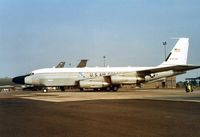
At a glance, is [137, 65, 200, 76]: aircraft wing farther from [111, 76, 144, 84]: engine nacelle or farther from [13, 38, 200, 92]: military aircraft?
[111, 76, 144, 84]: engine nacelle

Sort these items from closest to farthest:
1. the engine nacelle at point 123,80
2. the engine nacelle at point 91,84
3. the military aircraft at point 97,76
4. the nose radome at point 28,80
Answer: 1. the engine nacelle at point 91,84
2. the engine nacelle at point 123,80
3. the military aircraft at point 97,76
4. the nose radome at point 28,80

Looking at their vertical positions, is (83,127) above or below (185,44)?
below

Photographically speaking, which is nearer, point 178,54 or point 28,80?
point 28,80

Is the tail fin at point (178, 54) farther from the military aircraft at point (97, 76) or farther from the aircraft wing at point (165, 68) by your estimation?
the aircraft wing at point (165, 68)

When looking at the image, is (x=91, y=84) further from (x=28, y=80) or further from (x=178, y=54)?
(x=178, y=54)

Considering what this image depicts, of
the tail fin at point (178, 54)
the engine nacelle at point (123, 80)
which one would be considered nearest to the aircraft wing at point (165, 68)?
the engine nacelle at point (123, 80)

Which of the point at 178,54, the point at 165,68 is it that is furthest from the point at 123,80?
the point at 178,54

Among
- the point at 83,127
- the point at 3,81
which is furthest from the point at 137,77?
the point at 3,81

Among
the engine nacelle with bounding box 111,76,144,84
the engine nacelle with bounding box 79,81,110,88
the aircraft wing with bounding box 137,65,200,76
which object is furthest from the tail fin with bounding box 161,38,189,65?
the engine nacelle with bounding box 79,81,110,88

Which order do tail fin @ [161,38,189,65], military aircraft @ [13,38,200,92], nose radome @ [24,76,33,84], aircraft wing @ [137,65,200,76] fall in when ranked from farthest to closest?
tail fin @ [161,38,189,65] → nose radome @ [24,76,33,84] → aircraft wing @ [137,65,200,76] → military aircraft @ [13,38,200,92]

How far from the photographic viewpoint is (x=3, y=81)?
143375 mm

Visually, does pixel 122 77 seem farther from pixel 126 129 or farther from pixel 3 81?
pixel 3 81

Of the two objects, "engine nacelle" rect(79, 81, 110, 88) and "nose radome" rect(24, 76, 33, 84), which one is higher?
"nose radome" rect(24, 76, 33, 84)

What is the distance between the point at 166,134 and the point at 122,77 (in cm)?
4719
